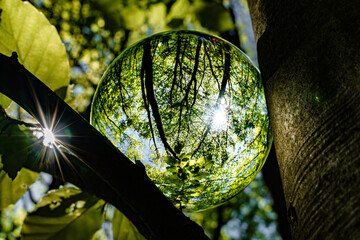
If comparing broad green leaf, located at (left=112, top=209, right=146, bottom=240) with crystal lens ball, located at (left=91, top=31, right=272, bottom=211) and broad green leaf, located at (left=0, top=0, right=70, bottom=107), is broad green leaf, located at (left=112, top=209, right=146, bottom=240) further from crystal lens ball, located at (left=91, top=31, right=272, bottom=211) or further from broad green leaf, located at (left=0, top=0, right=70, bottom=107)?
broad green leaf, located at (left=0, top=0, right=70, bottom=107)

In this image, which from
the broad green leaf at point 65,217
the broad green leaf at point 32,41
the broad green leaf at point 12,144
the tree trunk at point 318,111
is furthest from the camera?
the broad green leaf at point 65,217

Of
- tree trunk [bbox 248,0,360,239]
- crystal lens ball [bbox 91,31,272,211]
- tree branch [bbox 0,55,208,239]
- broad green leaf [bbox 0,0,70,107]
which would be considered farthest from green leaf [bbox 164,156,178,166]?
broad green leaf [bbox 0,0,70,107]

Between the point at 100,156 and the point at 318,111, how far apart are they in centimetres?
56

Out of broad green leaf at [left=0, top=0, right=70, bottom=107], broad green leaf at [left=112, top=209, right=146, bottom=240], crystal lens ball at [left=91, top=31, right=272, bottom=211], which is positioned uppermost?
broad green leaf at [left=0, top=0, right=70, bottom=107]

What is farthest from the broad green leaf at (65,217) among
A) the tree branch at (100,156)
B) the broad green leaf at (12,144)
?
the tree branch at (100,156)

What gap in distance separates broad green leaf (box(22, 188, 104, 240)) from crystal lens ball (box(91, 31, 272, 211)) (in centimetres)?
36

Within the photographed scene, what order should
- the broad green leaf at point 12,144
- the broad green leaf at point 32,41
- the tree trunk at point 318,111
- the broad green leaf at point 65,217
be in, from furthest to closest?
the broad green leaf at point 65,217, the broad green leaf at point 32,41, the broad green leaf at point 12,144, the tree trunk at point 318,111

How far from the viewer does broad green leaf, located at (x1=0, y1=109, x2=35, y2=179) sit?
0.89 m

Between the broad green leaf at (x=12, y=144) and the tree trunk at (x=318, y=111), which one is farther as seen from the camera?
the broad green leaf at (x=12, y=144)

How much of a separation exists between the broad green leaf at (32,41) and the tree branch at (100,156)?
0.31m

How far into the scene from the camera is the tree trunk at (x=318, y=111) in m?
0.64

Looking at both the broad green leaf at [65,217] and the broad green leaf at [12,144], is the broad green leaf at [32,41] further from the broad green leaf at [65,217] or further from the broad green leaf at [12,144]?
the broad green leaf at [65,217]

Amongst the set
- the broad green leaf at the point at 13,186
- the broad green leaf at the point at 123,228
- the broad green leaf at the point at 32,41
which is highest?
the broad green leaf at the point at 32,41

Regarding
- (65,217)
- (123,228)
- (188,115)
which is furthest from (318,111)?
(65,217)
